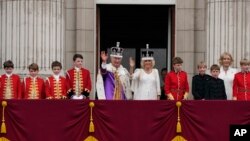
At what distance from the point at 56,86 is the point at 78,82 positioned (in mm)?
521

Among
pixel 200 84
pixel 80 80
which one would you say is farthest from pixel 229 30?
pixel 80 80

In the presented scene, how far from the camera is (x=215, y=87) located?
69.8 ft

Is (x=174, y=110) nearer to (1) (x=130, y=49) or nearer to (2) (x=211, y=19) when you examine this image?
(2) (x=211, y=19)

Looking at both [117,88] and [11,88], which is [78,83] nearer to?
[117,88]

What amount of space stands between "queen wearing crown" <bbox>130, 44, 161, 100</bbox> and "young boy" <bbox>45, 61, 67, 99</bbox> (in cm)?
165

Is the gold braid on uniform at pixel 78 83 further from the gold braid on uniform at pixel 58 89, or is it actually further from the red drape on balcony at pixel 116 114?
the red drape on balcony at pixel 116 114

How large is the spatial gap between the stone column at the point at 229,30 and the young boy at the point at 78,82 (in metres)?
4.17

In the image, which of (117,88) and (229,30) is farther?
(229,30)

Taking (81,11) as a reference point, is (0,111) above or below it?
below

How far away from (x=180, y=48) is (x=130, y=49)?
96.9 inches

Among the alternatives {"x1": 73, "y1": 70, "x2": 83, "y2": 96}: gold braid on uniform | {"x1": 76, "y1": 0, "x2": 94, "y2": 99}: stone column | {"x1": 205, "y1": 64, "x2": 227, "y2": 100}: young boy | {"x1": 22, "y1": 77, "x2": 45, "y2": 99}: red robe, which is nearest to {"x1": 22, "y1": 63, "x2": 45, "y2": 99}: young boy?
{"x1": 22, "y1": 77, "x2": 45, "y2": 99}: red robe

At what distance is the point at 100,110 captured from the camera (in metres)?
19.9

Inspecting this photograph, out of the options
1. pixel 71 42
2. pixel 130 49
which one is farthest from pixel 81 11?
pixel 130 49

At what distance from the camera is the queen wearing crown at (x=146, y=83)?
70.7 feet
